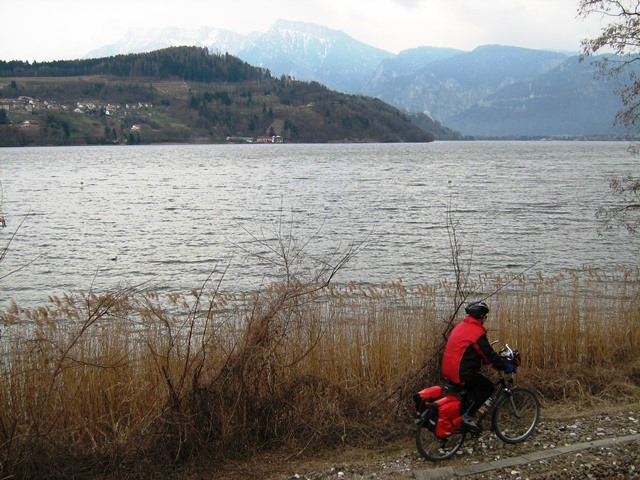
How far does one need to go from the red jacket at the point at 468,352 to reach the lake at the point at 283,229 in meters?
3.64

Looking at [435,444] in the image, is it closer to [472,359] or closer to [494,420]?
[494,420]

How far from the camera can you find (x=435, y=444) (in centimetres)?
845

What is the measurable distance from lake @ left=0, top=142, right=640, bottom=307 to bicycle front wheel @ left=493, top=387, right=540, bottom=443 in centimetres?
443

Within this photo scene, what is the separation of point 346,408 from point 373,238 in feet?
89.9

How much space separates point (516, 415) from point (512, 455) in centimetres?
75

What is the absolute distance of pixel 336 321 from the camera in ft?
38.6

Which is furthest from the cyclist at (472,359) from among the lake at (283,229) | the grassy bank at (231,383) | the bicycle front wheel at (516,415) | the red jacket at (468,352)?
the lake at (283,229)

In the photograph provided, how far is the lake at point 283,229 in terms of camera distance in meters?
28.1

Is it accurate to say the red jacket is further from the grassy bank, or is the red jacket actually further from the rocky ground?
the grassy bank

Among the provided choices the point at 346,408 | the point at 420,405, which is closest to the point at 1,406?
the point at 346,408

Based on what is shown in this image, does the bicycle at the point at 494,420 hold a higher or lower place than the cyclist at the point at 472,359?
lower

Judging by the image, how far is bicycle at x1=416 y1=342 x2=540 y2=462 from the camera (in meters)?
8.21

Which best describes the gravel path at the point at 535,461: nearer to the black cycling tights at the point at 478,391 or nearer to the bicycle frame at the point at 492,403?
the bicycle frame at the point at 492,403

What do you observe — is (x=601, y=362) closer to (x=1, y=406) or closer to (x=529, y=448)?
(x=529, y=448)
